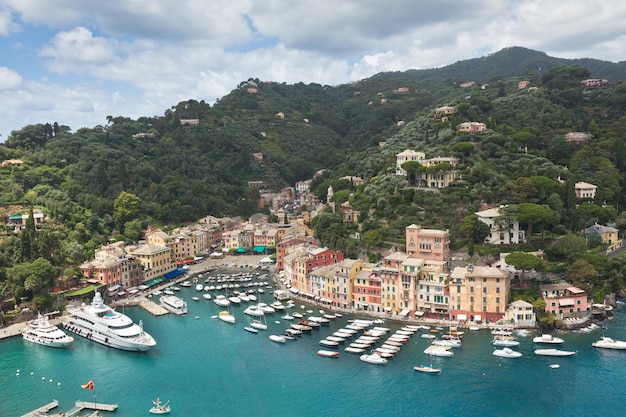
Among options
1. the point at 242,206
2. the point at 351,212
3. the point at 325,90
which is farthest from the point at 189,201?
the point at 325,90

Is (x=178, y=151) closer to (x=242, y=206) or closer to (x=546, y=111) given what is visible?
(x=242, y=206)

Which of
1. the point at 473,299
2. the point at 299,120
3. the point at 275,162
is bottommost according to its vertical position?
the point at 473,299

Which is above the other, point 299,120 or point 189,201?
point 299,120

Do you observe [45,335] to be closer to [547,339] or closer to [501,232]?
[547,339]

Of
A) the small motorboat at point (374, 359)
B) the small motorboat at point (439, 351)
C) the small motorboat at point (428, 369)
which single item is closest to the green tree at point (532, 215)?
the small motorboat at point (439, 351)

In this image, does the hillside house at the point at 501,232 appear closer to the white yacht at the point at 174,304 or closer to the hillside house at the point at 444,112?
the white yacht at the point at 174,304

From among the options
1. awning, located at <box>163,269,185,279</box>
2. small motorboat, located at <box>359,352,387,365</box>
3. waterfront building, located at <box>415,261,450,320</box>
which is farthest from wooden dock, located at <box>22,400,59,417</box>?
awning, located at <box>163,269,185,279</box>

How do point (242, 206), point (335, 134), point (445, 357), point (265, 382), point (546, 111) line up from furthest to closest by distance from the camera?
point (335, 134)
point (242, 206)
point (546, 111)
point (445, 357)
point (265, 382)

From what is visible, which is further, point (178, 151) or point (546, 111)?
point (178, 151)
